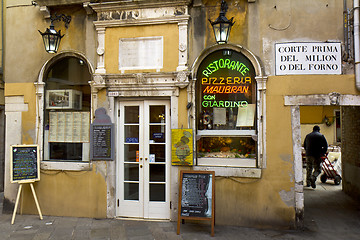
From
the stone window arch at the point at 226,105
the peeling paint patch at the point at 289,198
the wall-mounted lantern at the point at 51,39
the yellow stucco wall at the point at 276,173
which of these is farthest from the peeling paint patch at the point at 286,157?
the wall-mounted lantern at the point at 51,39

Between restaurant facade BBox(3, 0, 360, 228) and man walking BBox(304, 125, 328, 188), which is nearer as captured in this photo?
restaurant facade BBox(3, 0, 360, 228)

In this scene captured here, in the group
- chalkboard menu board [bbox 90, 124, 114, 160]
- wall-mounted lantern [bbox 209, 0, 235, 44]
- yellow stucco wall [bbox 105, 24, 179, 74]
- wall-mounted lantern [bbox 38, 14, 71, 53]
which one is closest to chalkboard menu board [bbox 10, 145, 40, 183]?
chalkboard menu board [bbox 90, 124, 114, 160]

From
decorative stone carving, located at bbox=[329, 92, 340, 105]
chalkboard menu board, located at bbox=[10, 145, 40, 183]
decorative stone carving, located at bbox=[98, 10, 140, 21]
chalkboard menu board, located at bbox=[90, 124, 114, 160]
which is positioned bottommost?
chalkboard menu board, located at bbox=[10, 145, 40, 183]

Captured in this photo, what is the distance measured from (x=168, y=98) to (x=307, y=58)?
296 centimetres

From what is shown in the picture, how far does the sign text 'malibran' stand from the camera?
5.56 metres

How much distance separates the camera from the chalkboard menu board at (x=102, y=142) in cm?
624

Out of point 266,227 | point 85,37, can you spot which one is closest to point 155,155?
point 266,227

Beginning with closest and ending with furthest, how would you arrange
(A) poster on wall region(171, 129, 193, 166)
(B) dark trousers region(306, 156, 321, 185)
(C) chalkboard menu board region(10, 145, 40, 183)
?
(A) poster on wall region(171, 129, 193, 166) < (C) chalkboard menu board region(10, 145, 40, 183) < (B) dark trousers region(306, 156, 321, 185)

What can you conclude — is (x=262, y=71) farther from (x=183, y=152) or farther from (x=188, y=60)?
(x=183, y=152)

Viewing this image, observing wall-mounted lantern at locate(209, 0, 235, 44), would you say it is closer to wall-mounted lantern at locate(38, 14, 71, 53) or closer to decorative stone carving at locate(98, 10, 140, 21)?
decorative stone carving at locate(98, 10, 140, 21)

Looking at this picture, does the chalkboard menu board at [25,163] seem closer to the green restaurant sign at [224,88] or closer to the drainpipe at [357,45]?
the green restaurant sign at [224,88]

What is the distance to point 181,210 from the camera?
18.1 feet

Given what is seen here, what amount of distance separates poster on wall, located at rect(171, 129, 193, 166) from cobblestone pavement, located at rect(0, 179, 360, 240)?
1.31 meters

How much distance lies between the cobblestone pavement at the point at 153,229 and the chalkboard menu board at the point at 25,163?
3.14 feet
